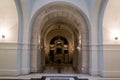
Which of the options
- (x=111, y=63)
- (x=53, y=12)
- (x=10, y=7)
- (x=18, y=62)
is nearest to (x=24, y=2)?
(x=10, y=7)

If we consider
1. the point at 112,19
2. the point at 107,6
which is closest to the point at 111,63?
the point at 112,19

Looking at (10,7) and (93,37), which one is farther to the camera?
(93,37)

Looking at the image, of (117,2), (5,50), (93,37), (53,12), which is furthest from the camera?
(53,12)

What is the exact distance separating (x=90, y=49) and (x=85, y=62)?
1002mm

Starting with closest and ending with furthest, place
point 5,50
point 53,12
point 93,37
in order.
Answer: point 5,50 → point 93,37 → point 53,12

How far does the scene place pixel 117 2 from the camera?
10.1 metres

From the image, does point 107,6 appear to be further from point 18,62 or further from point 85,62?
point 18,62

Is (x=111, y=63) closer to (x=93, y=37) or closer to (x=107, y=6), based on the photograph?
(x=93, y=37)

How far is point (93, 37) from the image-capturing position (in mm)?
11625

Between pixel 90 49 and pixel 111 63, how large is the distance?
1.68 meters

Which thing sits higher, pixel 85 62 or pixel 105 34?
pixel 105 34

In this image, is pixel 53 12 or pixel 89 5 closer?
pixel 89 5

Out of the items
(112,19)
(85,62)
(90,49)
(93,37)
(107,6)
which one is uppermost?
(107,6)

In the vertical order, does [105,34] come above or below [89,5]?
below
